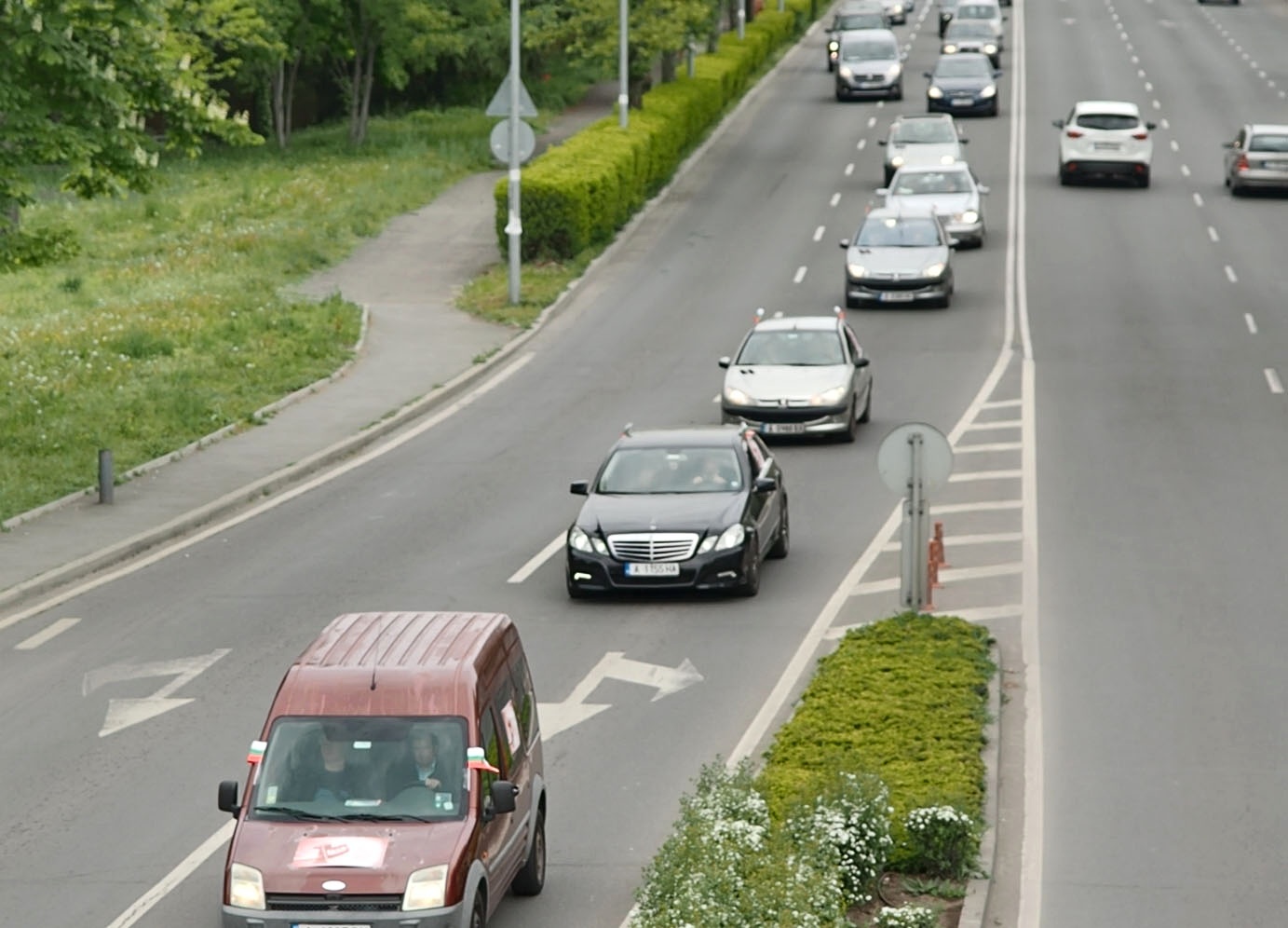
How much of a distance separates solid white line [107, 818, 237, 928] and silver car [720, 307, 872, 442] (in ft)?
51.4

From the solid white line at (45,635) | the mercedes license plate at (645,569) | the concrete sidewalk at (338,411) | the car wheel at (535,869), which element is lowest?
the concrete sidewalk at (338,411)

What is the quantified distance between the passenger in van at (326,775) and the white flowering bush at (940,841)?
10.7 ft

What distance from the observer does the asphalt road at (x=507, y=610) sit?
46.3 feet

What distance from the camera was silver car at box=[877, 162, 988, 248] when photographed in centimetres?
4703

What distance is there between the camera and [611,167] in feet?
157

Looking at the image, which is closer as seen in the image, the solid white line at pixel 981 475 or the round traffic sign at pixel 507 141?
the solid white line at pixel 981 475

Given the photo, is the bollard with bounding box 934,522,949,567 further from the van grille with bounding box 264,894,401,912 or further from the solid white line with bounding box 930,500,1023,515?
the van grille with bounding box 264,894,401,912

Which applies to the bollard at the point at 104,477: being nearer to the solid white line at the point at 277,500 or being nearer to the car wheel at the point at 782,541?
the solid white line at the point at 277,500

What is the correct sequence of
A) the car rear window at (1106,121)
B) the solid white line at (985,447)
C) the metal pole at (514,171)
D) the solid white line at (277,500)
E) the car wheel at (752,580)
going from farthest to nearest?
the car rear window at (1106,121)
the metal pole at (514,171)
the solid white line at (985,447)
the solid white line at (277,500)
the car wheel at (752,580)

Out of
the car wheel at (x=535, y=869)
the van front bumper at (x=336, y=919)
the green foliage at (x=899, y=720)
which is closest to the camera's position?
the van front bumper at (x=336, y=919)

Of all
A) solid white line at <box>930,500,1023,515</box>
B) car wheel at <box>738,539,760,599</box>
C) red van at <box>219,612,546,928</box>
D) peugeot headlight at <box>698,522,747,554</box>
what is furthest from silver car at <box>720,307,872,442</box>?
red van at <box>219,612,546,928</box>

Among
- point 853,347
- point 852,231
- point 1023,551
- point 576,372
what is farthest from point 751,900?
point 852,231

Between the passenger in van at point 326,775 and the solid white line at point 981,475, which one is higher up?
the passenger in van at point 326,775

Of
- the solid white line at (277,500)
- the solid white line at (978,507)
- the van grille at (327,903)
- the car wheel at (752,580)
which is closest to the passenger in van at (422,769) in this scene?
the van grille at (327,903)
